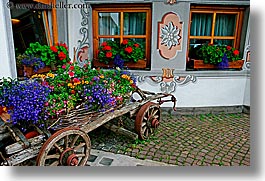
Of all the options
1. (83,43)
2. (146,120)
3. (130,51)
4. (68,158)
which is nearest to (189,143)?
(146,120)

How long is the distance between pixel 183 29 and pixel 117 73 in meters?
1.31

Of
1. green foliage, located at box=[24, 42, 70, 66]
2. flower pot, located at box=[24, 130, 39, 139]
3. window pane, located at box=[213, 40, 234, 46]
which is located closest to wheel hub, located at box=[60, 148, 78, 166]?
flower pot, located at box=[24, 130, 39, 139]

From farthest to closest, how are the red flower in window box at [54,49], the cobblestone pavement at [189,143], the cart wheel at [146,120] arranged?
the red flower in window box at [54,49], the cart wheel at [146,120], the cobblestone pavement at [189,143]

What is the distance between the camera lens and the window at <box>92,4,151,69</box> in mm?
3082

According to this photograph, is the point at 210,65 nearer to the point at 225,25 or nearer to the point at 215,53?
the point at 215,53

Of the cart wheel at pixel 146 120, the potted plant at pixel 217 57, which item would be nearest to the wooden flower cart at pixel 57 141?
the cart wheel at pixel 146 120

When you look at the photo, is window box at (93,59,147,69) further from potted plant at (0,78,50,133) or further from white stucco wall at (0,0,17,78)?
potted plant at (0,78,50,133)

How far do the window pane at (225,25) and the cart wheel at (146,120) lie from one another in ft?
5.46

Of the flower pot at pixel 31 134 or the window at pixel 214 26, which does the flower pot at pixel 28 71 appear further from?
the window at pixel 214 26

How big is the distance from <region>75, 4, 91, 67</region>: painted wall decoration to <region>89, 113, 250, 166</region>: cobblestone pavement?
1.13m

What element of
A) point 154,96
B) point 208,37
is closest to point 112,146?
point 154,96

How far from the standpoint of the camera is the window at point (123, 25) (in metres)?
3.08

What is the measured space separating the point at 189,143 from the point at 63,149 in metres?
1.34

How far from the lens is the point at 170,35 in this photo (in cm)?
304
